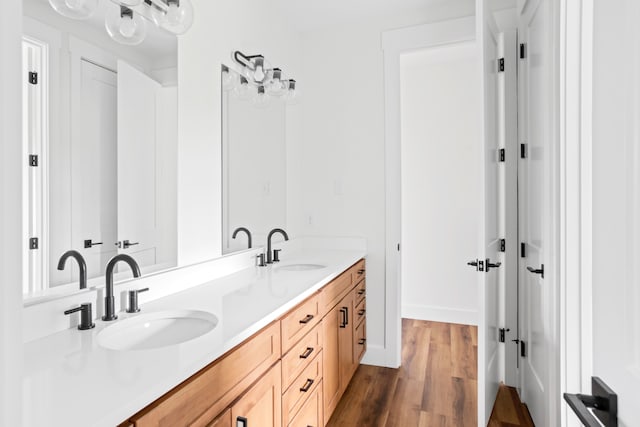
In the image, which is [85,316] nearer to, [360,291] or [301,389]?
[301,389]

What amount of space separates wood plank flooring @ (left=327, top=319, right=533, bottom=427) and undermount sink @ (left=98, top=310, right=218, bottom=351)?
46.6 inches

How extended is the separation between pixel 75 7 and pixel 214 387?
116cm

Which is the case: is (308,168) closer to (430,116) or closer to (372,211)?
(372,211)

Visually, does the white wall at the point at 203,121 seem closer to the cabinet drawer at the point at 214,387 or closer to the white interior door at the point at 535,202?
the cabinet drawer at the point at 214,387

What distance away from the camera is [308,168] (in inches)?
118

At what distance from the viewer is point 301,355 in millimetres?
1554

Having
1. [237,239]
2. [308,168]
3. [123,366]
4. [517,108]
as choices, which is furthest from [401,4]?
[123,366]

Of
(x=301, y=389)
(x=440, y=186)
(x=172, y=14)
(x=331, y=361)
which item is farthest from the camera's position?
(x=440, y=186)

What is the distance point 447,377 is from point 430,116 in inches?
97.3

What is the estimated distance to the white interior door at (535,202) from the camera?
1683mm

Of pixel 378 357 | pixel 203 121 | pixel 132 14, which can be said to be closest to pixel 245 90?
pixel 203 121

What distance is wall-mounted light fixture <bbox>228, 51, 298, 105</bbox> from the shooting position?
7.06 ft

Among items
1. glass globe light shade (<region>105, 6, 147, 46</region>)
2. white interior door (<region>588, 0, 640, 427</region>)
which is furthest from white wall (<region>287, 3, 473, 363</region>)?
white interior door (<region>588, 0, 640, 427</region>)

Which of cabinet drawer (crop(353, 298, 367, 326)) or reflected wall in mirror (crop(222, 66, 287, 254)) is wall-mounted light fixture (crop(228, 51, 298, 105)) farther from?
cabinet drawer (crop(353, 298, 367, 326))
